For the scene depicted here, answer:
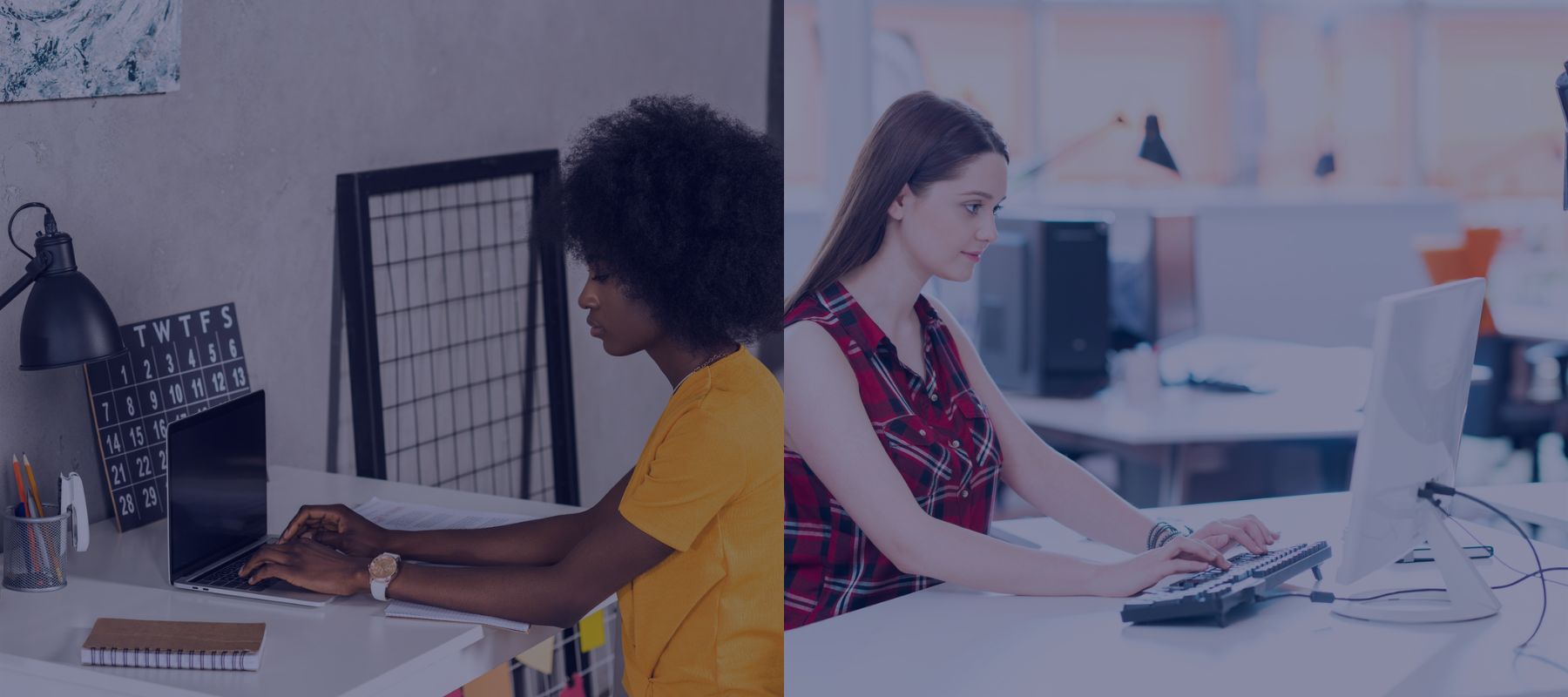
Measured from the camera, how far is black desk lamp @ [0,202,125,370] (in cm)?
176

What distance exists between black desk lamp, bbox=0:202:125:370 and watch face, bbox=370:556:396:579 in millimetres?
511

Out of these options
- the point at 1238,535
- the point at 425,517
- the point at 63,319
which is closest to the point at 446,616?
the point at 425,517

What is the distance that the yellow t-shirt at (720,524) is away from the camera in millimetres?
1494

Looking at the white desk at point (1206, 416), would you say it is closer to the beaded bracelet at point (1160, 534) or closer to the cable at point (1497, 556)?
the cable at point (1497, 556)

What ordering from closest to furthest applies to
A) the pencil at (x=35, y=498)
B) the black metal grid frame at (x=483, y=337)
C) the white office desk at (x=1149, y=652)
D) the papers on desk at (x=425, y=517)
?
the white office desk at (x=1149, y=652) < the pencil at (x=35, y=498) < the papers on desk at (x=425, y=517) < the black metal grid frame at (x=483, y=337)

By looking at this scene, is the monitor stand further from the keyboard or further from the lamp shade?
the lamp shade

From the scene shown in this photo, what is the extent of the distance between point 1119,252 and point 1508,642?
15.0ft

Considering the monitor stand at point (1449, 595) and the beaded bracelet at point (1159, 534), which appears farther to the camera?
the beaded bracelet at point (1159, 534)

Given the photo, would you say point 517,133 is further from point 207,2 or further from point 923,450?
point 923,450

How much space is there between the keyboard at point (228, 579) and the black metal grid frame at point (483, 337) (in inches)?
20.6

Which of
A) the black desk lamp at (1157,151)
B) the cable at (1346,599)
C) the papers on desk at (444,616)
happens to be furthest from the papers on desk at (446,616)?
the black desk lamp at (1157,151)

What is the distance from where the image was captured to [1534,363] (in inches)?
172

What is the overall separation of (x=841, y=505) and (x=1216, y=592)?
46cm

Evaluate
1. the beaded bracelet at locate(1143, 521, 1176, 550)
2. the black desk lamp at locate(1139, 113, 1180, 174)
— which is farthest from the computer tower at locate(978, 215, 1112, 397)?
the beaded bracelet at locate(1143, 521, 1176, 550)
